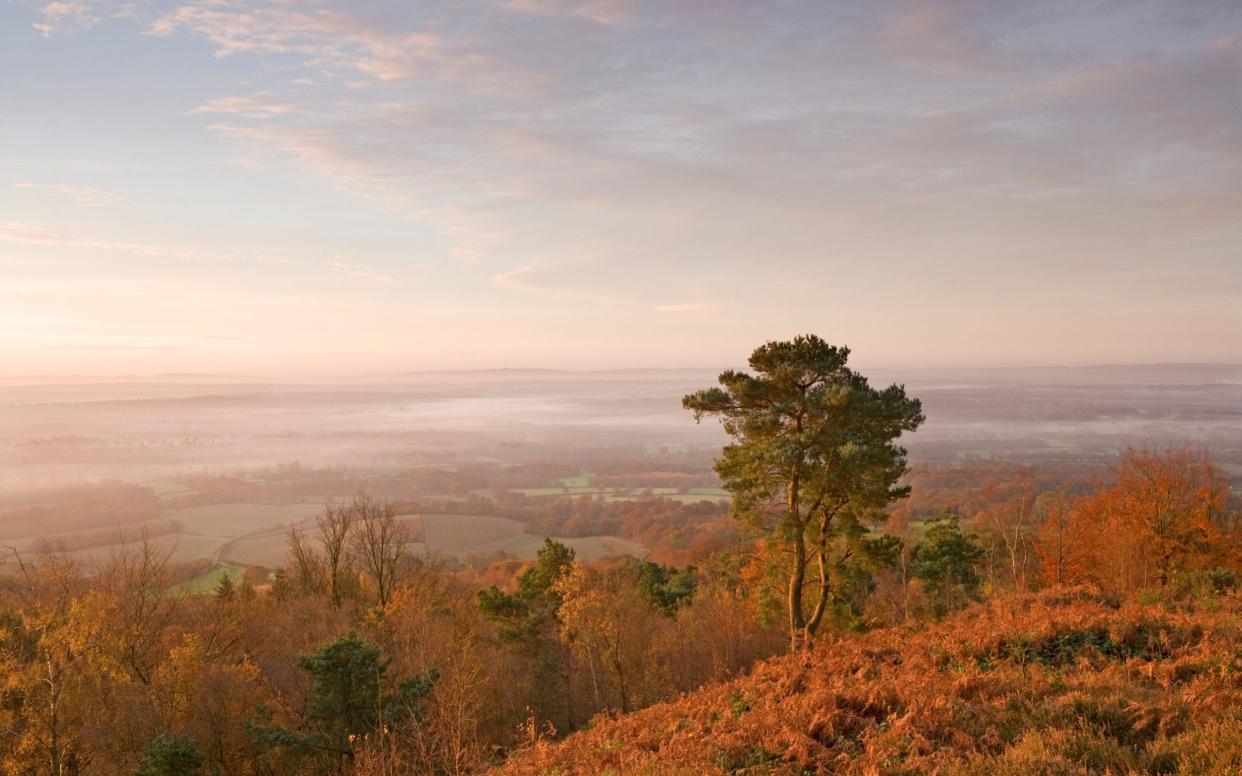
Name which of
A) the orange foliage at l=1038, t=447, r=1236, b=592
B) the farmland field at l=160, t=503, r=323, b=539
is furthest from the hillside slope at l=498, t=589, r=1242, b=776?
the farmland field at l=160, t=503, r=323, b=539

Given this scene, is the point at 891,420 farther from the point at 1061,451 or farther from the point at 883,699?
the point at 1061,451

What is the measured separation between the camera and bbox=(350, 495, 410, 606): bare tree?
→ 49.9 meters

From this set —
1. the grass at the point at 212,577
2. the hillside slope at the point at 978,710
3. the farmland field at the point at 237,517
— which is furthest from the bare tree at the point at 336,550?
the farmland field at the point at 237,517

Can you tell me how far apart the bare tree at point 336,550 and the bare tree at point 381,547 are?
122cm

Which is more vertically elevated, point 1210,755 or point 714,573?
point 1210,755

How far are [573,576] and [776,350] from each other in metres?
19.2

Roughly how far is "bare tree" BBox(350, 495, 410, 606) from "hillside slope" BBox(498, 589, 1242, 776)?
3898 cm

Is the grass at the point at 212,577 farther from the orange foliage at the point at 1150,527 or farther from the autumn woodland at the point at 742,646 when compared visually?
the orange foliage at the point at 1150,527

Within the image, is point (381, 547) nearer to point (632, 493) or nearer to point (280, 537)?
point (280, 537)

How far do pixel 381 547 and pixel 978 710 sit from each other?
1858 inches

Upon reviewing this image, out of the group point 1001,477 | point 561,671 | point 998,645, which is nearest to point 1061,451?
point 1001,477

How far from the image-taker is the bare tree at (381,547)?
49.9m

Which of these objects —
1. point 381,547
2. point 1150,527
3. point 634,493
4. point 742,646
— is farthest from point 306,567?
point 634,493

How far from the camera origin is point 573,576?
3488 cm
